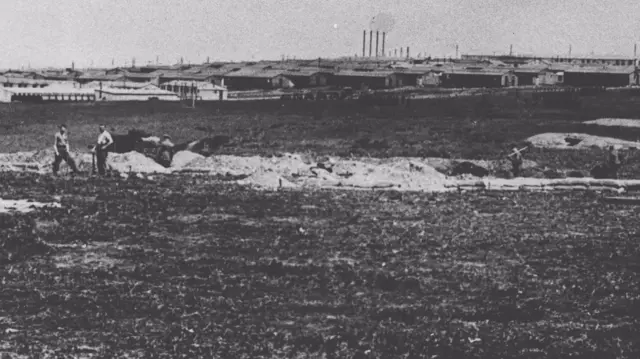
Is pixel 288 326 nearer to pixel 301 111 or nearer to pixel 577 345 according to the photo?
pixel 577 345

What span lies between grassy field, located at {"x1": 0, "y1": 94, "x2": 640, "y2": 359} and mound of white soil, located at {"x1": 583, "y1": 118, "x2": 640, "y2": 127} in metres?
24.9

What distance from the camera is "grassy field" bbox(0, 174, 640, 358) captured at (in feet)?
27.4

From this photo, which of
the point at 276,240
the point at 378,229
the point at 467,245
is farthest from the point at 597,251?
the point at 276,240

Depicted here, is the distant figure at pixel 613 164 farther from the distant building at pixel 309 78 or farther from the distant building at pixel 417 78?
the distant building at pixel 309 78

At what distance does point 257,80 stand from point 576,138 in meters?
53.2

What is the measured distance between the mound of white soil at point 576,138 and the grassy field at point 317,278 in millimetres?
16549

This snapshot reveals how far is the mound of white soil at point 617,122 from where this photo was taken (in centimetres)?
4334

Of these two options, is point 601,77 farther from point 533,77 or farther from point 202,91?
point 202,91

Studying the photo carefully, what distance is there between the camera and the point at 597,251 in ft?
43.9

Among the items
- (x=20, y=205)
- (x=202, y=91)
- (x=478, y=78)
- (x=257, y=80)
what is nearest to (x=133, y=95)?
(x=202, y=91)

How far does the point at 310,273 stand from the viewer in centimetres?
1153

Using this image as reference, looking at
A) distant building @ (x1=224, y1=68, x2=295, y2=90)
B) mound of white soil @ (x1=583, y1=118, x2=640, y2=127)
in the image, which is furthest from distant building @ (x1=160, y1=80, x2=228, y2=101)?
mound of white soil @ (x1=583, y1=118, x2=640, y2=127)

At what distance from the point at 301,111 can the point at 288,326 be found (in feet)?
140

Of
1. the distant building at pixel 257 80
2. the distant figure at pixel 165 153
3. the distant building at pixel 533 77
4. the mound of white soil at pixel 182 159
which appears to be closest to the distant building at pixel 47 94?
the distant building at pixel 257 80
